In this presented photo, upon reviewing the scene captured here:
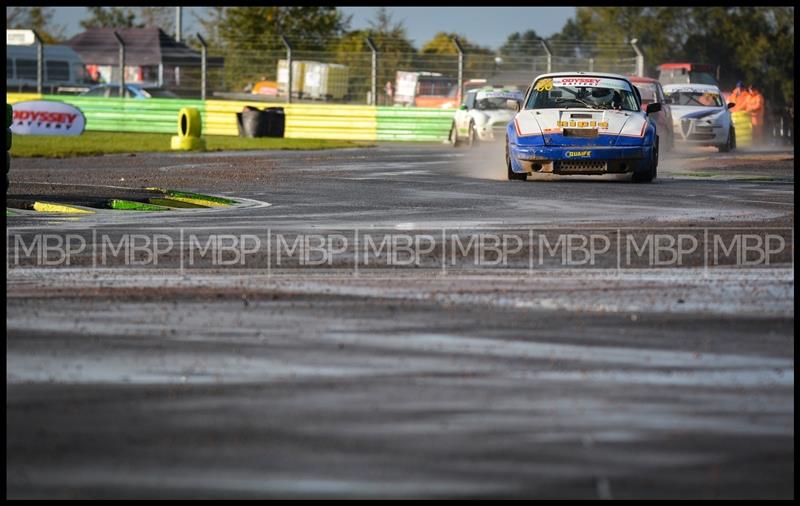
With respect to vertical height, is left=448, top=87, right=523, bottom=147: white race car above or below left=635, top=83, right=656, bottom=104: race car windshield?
below

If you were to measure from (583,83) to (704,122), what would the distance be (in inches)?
455

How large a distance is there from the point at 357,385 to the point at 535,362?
840 millimetres

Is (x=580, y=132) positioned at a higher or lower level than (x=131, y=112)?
higher

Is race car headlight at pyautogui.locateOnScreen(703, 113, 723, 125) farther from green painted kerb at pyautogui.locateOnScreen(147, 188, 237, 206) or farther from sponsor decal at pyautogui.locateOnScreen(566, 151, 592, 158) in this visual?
green painted kerb at pyautogui.locateOnScreen(147, 188, 237, 206)

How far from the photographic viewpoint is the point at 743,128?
122 ft

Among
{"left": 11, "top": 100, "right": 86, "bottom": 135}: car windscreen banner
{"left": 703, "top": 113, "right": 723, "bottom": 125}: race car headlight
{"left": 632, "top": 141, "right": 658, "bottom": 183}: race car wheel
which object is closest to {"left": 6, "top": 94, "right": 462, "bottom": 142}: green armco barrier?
{"left": 11, "top": 100, "right": 86, "bottom": 135}: car windscreen banner

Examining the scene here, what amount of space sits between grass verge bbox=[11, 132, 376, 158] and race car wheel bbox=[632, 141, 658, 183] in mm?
11363

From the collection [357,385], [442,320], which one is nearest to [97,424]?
[357,385]

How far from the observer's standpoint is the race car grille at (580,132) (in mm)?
17625

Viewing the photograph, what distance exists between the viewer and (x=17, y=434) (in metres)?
4.91

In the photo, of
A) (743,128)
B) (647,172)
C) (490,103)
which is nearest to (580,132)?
(647,172)

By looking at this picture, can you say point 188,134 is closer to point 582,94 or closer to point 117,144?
point 117,144

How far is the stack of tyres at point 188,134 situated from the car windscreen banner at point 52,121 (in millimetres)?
5492

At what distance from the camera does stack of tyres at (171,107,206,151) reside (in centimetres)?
2905
